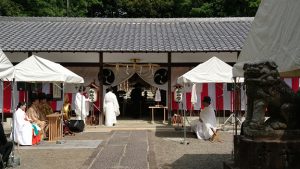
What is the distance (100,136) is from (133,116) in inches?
224

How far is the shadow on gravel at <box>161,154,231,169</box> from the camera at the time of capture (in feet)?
27.2

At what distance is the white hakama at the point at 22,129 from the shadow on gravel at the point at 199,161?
4.42 m

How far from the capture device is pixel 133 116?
19.1 m

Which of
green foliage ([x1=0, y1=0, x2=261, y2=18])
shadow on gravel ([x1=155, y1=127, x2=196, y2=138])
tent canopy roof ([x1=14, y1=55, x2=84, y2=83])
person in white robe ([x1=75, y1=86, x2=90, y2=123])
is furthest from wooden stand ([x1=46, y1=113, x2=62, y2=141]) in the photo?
green foliage ([x1=0, y1=0, x2=261, y2=18])

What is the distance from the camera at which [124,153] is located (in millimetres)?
9961

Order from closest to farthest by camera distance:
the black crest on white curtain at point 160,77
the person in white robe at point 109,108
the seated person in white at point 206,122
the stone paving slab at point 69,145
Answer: the stone paving slab at point 69,145 < the seated person in white at point 206,122 < the person in white robe at point 109,108 < the black crest on white curtain at point 160,77

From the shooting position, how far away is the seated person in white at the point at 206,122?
1240cm

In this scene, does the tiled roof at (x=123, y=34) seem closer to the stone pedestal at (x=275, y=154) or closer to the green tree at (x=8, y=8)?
the green tree at (x=8, y=8)

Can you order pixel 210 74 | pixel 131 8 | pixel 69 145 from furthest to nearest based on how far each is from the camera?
pixel 131 8 < pixel 210 74 < pixel 69 145

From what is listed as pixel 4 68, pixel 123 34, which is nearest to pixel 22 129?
pixel 4 68

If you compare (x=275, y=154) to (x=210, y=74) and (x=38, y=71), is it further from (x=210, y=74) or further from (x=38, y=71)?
(x=38, y=71)

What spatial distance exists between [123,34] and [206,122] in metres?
7.57

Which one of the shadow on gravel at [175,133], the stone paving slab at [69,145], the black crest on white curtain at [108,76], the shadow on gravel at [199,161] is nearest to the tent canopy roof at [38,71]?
the stone paving slab at [69,145]

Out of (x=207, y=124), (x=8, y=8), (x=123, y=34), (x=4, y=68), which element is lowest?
(x=207, y=124)
